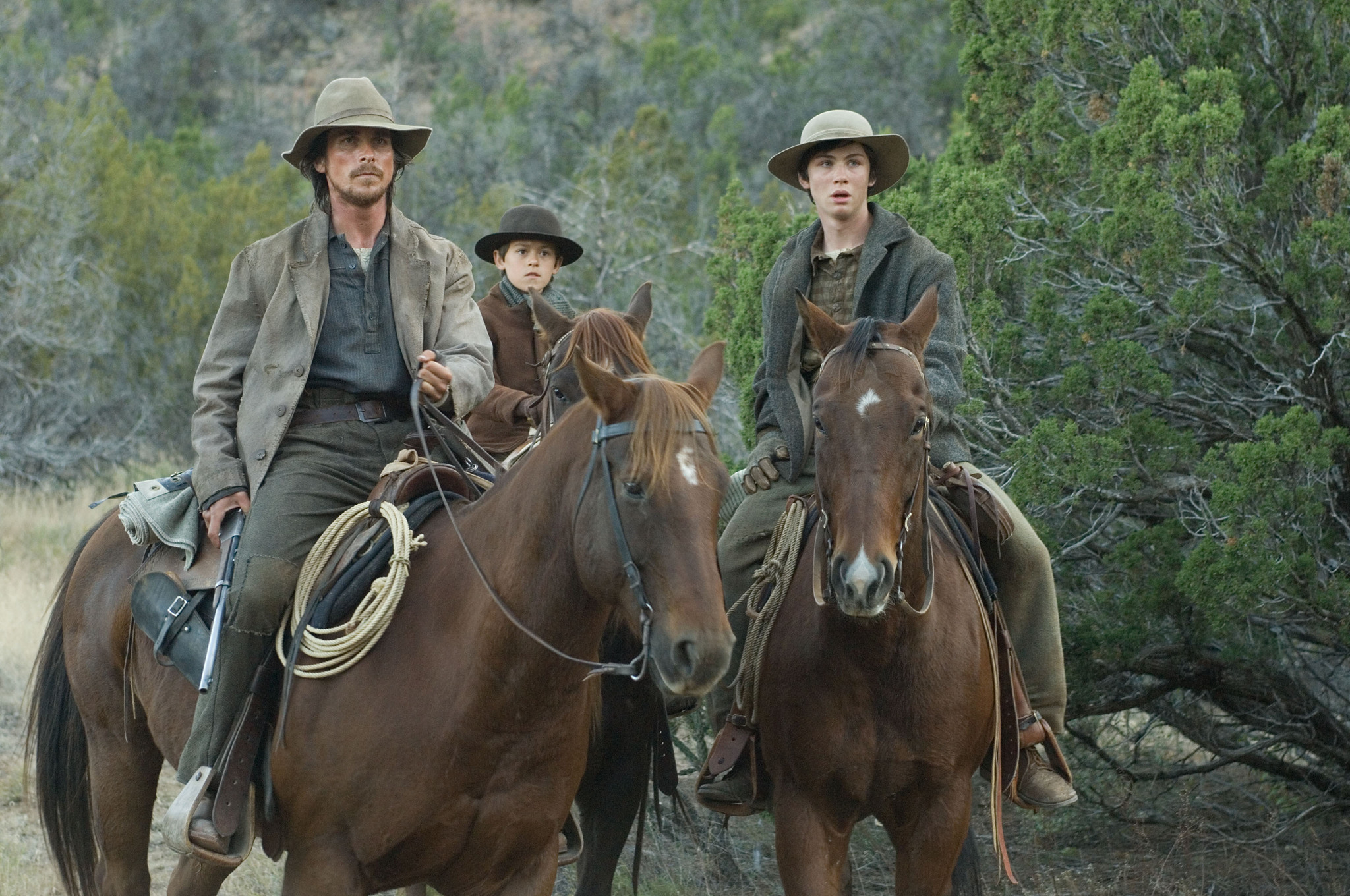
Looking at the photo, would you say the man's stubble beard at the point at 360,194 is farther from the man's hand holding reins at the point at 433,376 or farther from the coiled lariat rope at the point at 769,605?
the coiled lariat rope at the point at 769,605

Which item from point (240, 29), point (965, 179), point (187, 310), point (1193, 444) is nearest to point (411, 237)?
point (965, 179)

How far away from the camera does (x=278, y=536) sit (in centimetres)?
427

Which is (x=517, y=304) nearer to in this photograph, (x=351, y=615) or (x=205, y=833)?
(x=351, y=615)

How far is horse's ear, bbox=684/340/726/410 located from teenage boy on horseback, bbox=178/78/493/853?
1.01 meters

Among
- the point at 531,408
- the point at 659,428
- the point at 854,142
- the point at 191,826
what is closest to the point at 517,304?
the point at 531,408

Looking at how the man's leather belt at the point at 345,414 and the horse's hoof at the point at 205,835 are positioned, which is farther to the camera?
the man's leather belt at the point at 345,414

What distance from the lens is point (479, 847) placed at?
3.90 metres

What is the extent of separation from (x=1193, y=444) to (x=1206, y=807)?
2.50m

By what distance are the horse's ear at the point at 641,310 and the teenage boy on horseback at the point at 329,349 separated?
0.56 metres

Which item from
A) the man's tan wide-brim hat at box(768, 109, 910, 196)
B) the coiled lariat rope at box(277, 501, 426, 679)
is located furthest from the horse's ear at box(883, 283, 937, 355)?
the coiled lariat rope at box(277, 501, 426, 679)

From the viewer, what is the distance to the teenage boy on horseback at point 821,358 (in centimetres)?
516

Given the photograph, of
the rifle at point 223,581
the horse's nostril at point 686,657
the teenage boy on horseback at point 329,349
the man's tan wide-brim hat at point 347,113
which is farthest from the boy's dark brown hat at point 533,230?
the horse's nostril at point 686,657

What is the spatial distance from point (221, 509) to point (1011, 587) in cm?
291

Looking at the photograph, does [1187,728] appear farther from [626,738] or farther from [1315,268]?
[626,738]
